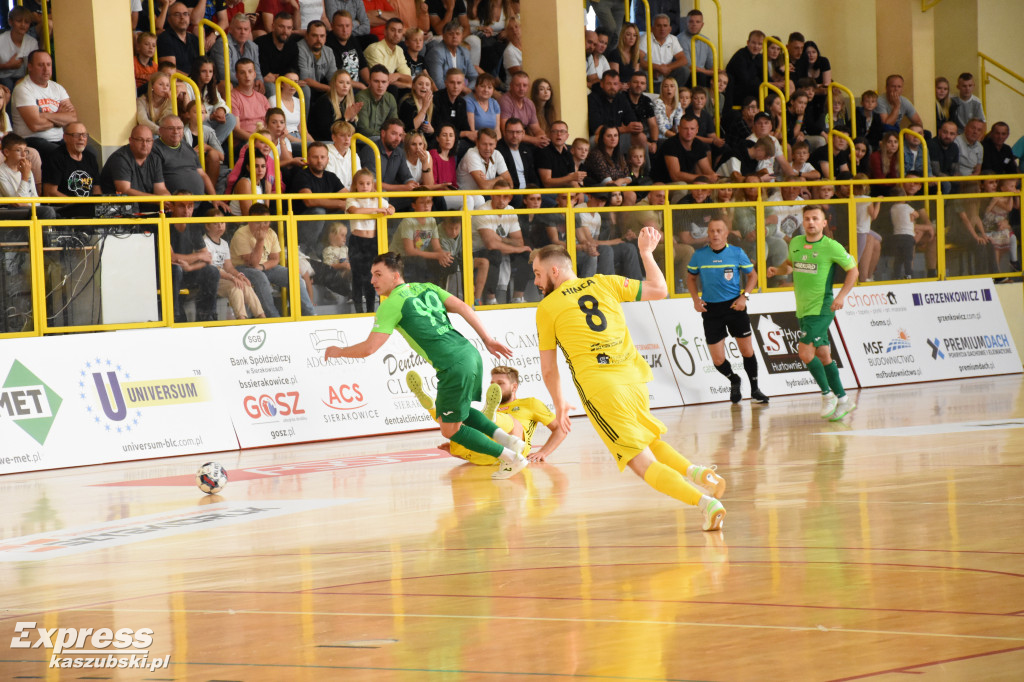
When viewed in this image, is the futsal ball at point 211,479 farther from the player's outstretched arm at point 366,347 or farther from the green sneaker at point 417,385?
the green sneaker at point 417,385

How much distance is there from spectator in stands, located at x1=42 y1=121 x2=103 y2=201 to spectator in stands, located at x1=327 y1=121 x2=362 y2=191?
9.75ft

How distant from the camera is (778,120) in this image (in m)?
21.2

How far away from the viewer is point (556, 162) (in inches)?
706

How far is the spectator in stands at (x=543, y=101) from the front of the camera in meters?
19.0

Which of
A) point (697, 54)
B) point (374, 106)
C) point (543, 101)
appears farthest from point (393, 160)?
point (697, 54)

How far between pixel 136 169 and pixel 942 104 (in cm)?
1562

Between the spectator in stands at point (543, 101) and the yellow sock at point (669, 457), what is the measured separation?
439 inches

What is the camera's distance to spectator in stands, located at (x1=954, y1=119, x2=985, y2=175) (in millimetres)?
22219

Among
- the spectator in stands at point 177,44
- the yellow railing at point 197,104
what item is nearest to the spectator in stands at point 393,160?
the yellow railing at point 197,104

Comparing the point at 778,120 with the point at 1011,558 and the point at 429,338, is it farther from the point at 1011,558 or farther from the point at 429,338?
the point at 1011,558

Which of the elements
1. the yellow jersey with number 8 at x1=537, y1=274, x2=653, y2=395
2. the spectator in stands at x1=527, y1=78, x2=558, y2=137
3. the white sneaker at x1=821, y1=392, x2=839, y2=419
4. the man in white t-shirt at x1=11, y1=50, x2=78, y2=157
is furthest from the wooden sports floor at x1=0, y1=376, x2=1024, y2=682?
the spectator in stands at x1=527, y1=78, x2=558, y2=137

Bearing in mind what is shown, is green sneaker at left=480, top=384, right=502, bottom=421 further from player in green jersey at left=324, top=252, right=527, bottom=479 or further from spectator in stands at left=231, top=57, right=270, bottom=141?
spectator in stands at left=231, top=57, right=270, bottom=141

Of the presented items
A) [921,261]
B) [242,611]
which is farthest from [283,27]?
→ [242,611]

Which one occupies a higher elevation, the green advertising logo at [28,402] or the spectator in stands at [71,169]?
the spectator in stands at [71,169]
